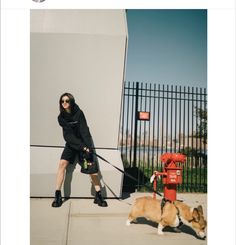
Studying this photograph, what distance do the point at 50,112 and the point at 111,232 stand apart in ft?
8.07

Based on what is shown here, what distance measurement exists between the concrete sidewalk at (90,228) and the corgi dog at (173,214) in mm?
172

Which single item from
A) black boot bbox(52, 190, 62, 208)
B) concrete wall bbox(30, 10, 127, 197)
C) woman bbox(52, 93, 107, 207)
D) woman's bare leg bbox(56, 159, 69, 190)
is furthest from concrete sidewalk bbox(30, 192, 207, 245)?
concrete wall bbox(30, 10, 127, 197)

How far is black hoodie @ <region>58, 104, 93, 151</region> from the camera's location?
5.36m

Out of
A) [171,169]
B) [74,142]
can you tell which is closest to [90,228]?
[171,169]

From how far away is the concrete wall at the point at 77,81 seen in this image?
5.46 meters

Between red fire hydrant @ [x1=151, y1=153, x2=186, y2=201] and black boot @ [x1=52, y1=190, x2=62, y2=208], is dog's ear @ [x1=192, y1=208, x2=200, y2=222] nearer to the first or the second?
red fire hydrant @ [x1=151, y1=153, x2=186, y2=201]

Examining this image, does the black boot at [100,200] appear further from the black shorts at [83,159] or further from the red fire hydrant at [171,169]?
the red fire hydrant at [171,169]

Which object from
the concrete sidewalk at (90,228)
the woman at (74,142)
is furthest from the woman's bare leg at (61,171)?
the concrete sidewalk at (90,228)

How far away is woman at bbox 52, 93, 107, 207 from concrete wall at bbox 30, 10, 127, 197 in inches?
11.6

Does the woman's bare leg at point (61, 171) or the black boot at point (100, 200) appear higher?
the woman's bare leg at point (61, 171)

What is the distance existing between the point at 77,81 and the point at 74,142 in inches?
42.9
